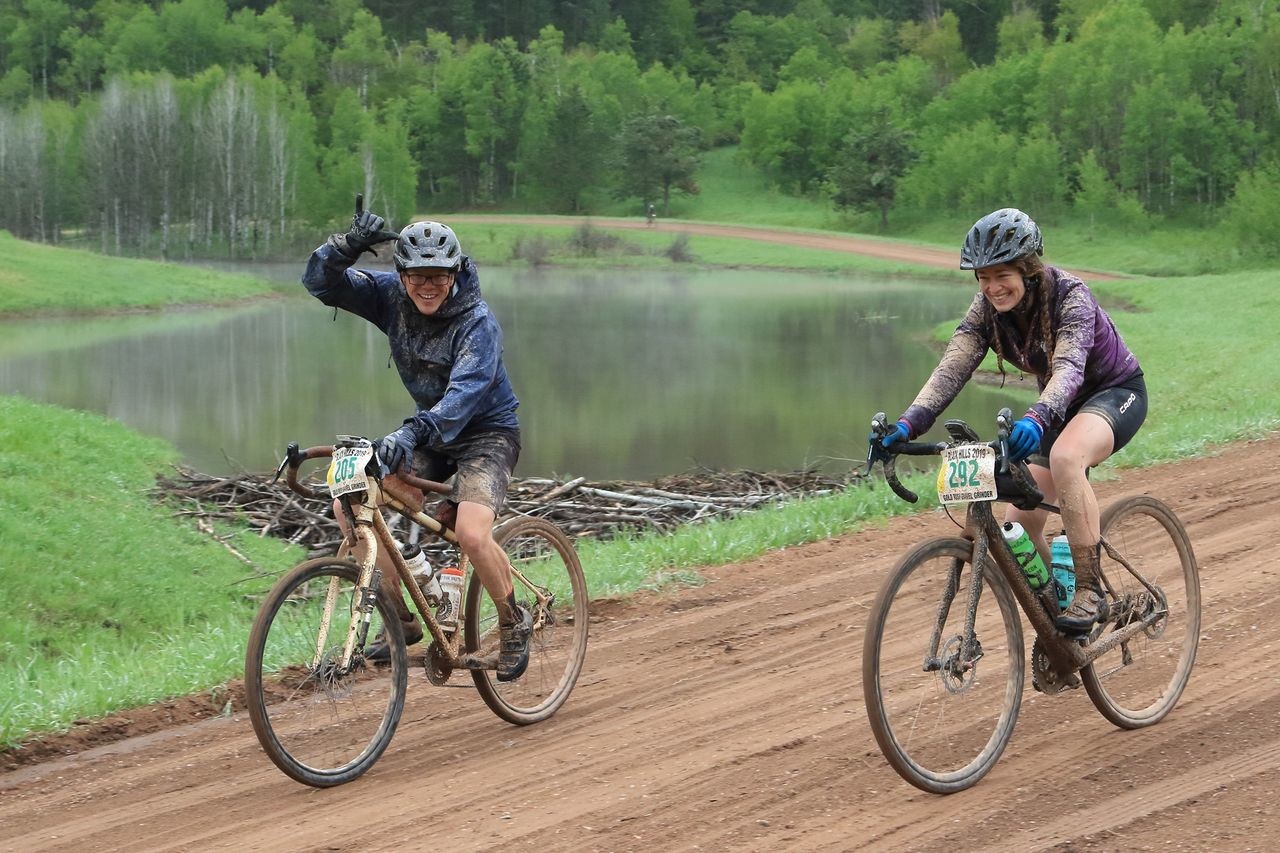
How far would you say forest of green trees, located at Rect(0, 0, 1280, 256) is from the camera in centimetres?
7944

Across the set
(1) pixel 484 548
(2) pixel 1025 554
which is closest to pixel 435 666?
(1) pixel 484 548

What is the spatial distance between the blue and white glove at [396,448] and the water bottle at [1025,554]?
240cm

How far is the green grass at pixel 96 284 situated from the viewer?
162ft

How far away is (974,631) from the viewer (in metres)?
5.80

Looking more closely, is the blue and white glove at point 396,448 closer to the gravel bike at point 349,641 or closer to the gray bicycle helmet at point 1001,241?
the gravel bike at point 349,641

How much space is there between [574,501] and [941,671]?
37.1ft

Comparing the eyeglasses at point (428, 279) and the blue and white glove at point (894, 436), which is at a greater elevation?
the eyeglasses at point (428, 279)

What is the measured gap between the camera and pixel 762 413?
28.4 meters

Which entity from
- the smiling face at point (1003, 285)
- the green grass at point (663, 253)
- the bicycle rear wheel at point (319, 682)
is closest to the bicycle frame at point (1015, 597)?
the smiling face at point (1003, 285)

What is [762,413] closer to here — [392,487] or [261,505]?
[261,505]

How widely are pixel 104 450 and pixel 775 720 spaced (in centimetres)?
1587

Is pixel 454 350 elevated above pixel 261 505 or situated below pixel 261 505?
above

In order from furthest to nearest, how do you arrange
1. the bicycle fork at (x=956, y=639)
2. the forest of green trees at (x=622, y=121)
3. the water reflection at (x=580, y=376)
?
the forest of green trees at (x=622, y=121), the water reflection at (x=580, y=376), the bicycle fork at (x=956, y=639)

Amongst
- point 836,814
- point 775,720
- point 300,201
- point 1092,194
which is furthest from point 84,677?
point 300,201
